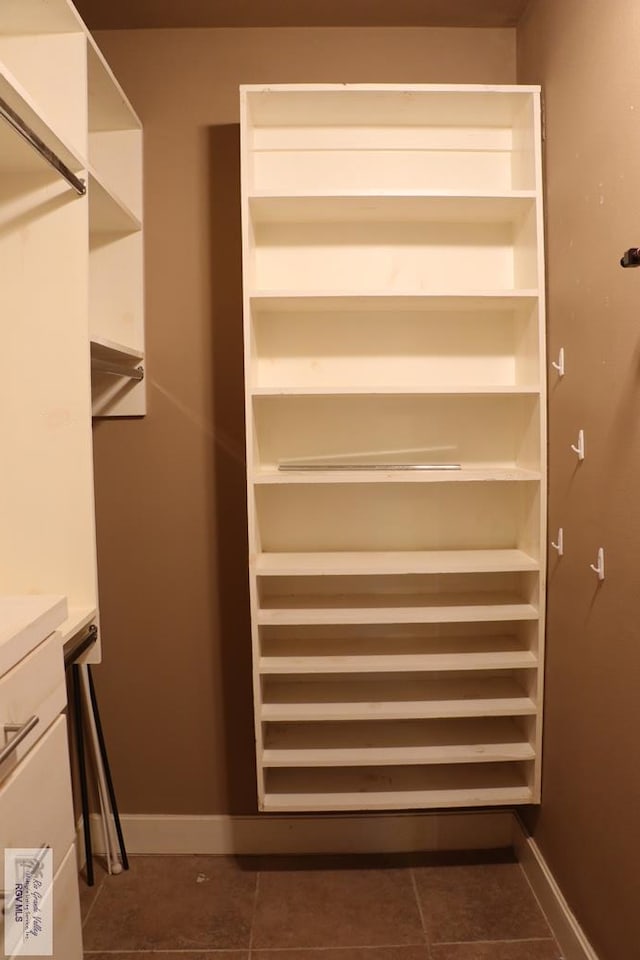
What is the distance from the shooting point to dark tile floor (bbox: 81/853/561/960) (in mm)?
1687

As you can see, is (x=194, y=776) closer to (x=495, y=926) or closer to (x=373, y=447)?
(x=495, y=926)

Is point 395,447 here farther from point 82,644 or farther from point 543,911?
point 543,911

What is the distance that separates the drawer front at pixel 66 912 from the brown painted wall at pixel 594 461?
118cm

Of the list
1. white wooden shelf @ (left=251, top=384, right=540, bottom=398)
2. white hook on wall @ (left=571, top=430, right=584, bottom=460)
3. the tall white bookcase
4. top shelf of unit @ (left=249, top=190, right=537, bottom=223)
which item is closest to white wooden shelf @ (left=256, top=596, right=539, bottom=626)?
the tall white bookcase

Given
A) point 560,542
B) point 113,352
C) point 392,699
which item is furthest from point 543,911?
point 113,352

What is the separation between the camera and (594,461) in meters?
1.50

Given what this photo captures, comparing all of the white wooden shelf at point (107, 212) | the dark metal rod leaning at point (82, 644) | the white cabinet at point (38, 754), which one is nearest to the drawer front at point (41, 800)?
the white cabinet at point (38, 754)

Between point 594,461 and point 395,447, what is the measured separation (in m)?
0.64

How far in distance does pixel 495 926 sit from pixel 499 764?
431 millimetres

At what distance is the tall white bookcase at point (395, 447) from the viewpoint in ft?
5.75

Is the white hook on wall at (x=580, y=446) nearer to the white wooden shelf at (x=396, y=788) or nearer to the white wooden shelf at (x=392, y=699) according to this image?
the white wooden shelf at (x=392, y=699)

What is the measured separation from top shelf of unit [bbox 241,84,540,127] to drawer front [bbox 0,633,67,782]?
1543mm

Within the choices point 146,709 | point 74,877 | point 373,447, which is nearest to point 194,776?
point 146,709

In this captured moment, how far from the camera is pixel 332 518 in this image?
6.50 feet
